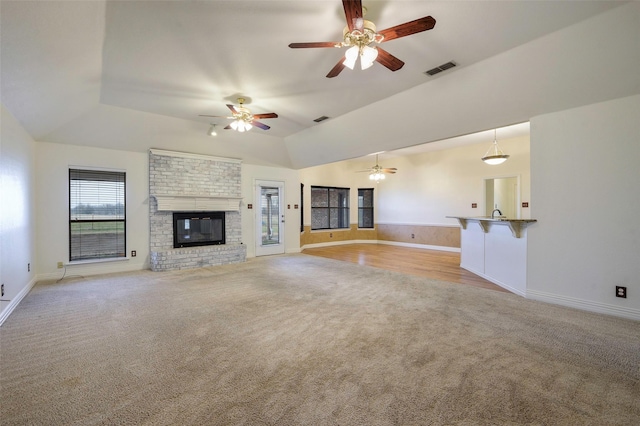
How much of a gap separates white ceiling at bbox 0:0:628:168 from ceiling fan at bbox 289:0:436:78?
0.32m

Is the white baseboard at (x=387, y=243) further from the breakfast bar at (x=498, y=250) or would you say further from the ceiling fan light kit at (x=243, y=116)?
the ceiling fan light kit at (x=243, y=116)

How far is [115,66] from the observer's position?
3.35m

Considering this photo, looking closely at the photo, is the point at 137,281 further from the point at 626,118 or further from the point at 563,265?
the point at 626,118

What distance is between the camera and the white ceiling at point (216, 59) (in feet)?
7.97

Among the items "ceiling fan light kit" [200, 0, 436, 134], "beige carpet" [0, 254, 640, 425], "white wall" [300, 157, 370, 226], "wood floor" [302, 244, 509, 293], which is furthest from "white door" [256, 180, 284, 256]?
"ceiling fan light kit" [200, 0, 436, 134]

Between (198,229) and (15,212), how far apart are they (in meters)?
3.12

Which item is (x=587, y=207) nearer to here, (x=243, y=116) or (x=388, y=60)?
(x=388, y=60)

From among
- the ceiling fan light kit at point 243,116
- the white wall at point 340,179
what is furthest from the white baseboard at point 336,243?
the ceiling fan light kit at point 243,116

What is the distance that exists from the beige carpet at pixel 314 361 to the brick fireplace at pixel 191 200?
197 cm

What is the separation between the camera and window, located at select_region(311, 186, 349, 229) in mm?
9812

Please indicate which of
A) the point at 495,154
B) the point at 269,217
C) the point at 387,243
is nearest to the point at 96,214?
the point at 269,217

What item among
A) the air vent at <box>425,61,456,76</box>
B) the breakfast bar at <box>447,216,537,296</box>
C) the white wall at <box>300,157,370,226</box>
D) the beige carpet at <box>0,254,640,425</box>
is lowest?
the beige carpet at <box>0,254,640,425</box>

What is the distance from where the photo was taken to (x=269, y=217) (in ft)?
26.0

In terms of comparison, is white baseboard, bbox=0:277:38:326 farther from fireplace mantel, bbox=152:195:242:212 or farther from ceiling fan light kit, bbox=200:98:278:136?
ceiling fan light kit, bbox=200:98:278:136
